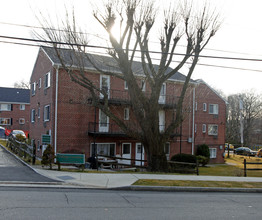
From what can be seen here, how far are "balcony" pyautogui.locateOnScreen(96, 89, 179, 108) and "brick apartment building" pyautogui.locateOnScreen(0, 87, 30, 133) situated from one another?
97.2ft

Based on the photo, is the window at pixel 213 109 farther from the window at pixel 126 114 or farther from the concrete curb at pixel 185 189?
the concrete curb at pixel 185 189

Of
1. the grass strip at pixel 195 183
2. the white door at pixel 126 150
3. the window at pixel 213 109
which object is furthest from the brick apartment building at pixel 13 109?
the grass strip at pixel 195 183

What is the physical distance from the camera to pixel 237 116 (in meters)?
65.7

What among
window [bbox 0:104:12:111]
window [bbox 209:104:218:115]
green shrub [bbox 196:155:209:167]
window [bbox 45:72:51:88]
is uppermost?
window [bbox 45:72:51:88]

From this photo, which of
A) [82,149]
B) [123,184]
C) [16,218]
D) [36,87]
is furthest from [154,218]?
[36,87]

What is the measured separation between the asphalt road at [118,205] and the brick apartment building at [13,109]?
4199cm

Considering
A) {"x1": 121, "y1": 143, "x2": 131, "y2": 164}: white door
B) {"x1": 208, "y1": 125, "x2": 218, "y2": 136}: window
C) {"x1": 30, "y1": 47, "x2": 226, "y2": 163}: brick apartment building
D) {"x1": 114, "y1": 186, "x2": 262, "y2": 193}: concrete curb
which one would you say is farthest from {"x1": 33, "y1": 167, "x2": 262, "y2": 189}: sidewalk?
{"x1": 208, "y1": 125, "x2": 218, "y2": 136}: window

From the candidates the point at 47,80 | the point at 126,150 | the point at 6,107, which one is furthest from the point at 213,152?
the point at 6,107

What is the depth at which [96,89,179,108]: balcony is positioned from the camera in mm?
23875

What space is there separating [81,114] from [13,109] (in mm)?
29832

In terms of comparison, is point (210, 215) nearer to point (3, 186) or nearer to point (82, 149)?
point (3, 186)

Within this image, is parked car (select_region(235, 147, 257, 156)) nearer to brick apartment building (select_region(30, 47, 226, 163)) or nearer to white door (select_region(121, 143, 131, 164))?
brick apartment building (select_region(30, 47, 226, 163))

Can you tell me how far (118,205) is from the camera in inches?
324

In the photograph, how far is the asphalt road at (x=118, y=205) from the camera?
704 centimetres
